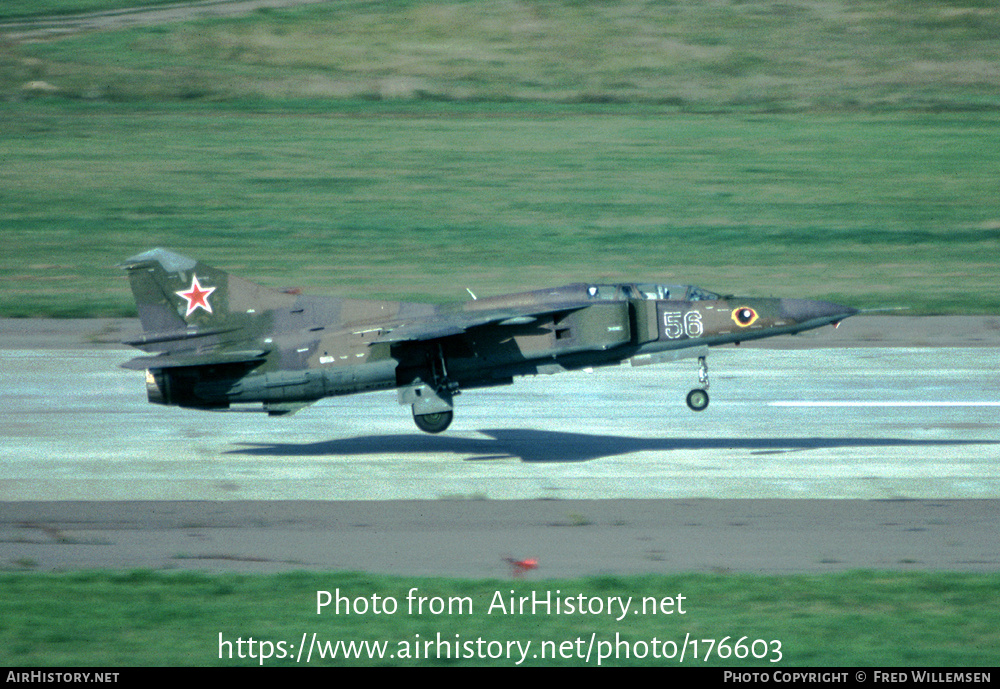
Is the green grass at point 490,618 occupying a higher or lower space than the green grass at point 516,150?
lower

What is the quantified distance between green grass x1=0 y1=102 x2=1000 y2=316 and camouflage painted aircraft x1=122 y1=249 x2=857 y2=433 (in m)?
12.6

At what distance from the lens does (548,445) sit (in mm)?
19031

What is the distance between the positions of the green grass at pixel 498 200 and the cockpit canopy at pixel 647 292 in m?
13.6

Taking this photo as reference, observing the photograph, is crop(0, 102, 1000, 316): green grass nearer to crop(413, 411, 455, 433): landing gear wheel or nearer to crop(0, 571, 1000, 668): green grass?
crop(413, 411, 455, 433): landing gear wheel

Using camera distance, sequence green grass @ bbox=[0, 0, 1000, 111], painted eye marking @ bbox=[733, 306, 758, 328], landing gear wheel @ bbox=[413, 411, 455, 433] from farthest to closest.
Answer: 1. green grass @ bbox=[0, 0, 1000, 111]
2. landing gear wheel @ bbox=[413, 411, 455, 433]
3. painted eye marking @ bbox=[733, 306, 758, 328]

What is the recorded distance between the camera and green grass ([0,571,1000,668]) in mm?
9977

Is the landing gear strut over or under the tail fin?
under

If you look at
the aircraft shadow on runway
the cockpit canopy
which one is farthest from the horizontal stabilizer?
the aircraft shadow on runway

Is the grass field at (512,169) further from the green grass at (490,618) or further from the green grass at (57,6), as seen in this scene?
the green grass at (57,6)

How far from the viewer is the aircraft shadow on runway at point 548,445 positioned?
18.5m

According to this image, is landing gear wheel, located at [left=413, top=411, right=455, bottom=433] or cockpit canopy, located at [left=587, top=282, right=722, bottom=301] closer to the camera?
cockpit canopy, located at [left=587, top=282, right=722, bottom=301]

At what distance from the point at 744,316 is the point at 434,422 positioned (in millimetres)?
5405

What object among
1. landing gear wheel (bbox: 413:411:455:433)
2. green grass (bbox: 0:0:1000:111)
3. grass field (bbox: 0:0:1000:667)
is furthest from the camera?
green grass (bbox: 0:0:1000:111)

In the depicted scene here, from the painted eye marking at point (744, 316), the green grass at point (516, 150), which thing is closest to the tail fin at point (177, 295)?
the painted eye marking at point (744, 316)
